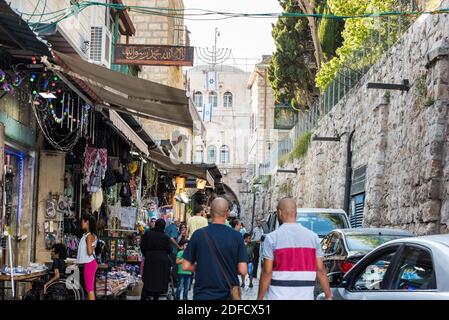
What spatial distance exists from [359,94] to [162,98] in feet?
44.8

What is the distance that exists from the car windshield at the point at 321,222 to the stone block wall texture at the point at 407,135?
4.81ft

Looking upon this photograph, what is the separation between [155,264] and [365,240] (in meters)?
3.25

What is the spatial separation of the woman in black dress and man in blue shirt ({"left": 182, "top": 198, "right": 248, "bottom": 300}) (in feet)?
16.0

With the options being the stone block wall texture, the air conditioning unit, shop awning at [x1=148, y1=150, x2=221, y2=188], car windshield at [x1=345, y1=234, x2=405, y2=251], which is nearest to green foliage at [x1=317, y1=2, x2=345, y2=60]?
the stone block wall texture

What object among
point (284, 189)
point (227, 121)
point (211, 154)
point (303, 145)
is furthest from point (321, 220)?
point (227, 121)

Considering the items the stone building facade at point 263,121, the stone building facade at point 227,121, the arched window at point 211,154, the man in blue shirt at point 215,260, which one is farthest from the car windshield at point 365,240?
the arched window at point 211,154

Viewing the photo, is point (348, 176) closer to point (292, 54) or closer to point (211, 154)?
point (292, 54)

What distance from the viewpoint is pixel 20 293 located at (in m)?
11.9

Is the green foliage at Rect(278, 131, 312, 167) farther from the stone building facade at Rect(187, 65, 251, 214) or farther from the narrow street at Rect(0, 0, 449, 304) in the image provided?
the stone building facade at Rect(187, 65, 251, 214)

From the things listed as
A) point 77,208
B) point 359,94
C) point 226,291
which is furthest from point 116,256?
point 359,94

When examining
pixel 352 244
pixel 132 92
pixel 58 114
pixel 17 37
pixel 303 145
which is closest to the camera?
pixel 17 37

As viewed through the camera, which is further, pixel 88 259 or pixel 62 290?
pixel 88 259

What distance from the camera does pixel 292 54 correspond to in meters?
41.1

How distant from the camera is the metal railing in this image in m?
21.0
